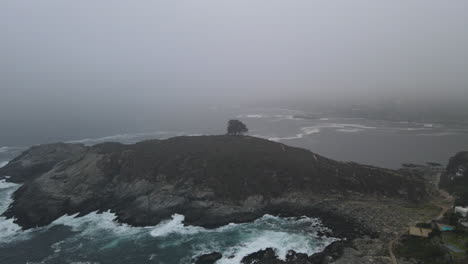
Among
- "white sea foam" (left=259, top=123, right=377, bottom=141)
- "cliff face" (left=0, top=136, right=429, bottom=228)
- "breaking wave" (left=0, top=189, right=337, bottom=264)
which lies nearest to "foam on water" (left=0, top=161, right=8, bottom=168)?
"cliff face" (left=0, top=136, right=429, bottom=228)

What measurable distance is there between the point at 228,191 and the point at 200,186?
5.84 meters

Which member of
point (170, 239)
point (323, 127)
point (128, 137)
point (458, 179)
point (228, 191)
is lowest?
point (170, 239)

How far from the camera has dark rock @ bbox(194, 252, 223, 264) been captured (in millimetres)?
38766

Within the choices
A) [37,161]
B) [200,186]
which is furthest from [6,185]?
[200,186]

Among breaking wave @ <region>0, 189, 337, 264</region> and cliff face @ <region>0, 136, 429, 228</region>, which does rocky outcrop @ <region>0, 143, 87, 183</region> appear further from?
breaking wave @ <region>0, 189, 337, 264</region>

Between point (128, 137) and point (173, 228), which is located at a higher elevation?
point (128, 137)

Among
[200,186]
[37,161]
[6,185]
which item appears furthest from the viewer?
[37,161]

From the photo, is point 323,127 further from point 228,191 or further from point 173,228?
point 173,228

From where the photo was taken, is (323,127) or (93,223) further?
(323,127)

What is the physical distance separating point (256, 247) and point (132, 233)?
21161 millimetres

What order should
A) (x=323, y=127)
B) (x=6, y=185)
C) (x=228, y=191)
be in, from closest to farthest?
1. (x=228, y=191)
2. (x=6, y=185)
3. (x=323, y=127)

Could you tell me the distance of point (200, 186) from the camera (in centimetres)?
5738

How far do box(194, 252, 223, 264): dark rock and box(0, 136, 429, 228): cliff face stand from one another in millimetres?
9416

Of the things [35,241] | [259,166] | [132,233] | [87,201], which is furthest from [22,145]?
[259,166]
